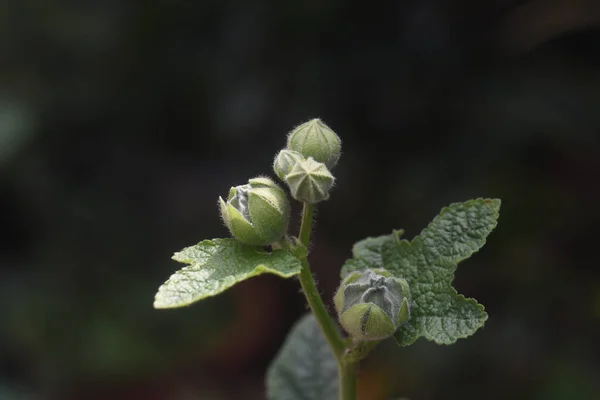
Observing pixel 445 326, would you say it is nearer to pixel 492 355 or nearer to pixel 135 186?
pixel 492 355

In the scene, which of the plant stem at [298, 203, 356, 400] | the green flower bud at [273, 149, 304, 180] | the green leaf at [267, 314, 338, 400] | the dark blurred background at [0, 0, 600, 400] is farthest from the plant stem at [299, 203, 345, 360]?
the dark blurred background at [0, 0, 600, 400]

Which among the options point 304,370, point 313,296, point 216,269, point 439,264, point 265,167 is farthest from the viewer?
point 265,167

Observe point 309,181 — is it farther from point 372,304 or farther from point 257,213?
point 372,304

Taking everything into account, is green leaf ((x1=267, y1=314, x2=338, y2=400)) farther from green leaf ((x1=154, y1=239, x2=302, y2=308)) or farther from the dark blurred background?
the dark blurred background

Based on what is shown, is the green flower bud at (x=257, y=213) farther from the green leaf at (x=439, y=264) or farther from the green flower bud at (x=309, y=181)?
the green leaf at (x=439, y=264)

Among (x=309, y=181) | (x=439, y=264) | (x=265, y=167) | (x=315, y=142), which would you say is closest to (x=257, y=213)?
(x=309, y=181)

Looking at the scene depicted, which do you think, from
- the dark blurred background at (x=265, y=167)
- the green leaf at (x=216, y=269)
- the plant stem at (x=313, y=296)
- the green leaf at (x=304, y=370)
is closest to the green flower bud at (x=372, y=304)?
Answer: the plant stem at (x=313, y=296)
